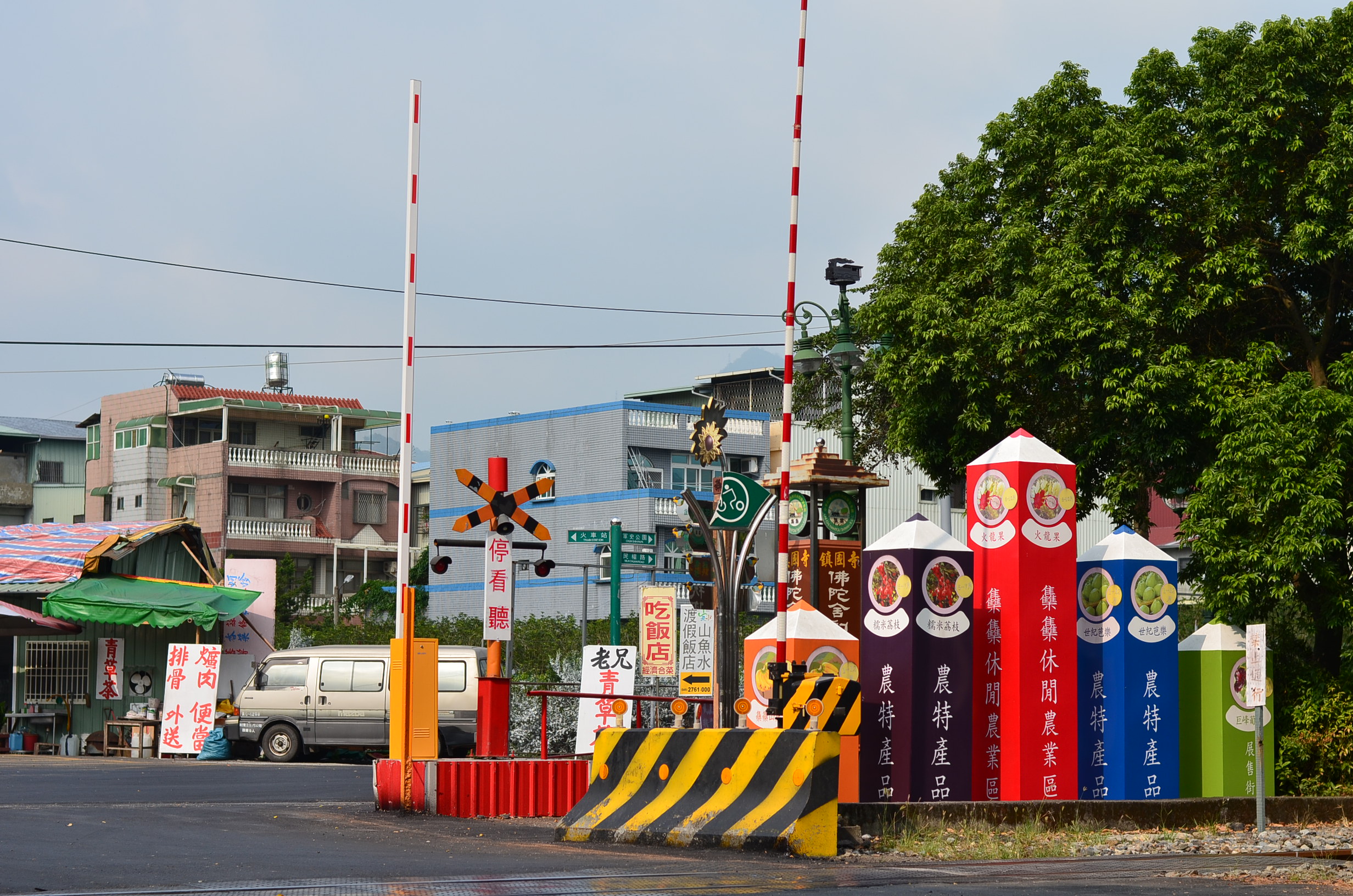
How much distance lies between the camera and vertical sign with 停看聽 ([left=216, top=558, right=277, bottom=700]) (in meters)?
30.9

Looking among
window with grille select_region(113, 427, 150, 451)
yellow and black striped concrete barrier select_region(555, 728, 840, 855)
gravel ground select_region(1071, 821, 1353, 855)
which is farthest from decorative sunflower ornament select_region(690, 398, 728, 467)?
window with grille select_region(113, 427, 150, 451)

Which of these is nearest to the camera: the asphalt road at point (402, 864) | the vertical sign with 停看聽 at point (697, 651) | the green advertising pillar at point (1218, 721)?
the asphalt road at point (402, 864)

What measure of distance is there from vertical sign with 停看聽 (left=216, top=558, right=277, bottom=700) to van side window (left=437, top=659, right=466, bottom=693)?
6421 millimetres

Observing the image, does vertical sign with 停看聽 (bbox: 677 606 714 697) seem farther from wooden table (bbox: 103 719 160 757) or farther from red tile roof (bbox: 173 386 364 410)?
red tile roof (bbox: 173 386 364 410)

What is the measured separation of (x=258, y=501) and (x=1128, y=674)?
42264 mm

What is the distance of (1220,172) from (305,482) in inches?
1555

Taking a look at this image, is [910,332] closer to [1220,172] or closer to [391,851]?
[1220,172]

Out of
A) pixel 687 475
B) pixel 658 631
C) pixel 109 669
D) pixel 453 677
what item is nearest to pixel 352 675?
pixel 453 677

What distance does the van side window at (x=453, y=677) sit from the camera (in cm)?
2559

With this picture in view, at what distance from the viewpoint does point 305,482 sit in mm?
53219

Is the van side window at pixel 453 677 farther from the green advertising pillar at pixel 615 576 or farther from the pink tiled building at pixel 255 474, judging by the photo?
the pink tiled building at pixel 255 474

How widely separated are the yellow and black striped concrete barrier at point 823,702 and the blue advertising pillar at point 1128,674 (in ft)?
9.94

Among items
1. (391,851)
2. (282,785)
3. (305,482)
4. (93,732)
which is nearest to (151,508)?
(305,482)

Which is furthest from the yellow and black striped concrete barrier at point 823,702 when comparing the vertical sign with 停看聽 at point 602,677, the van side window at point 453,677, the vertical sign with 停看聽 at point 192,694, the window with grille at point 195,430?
the window with grille at point 195,430
